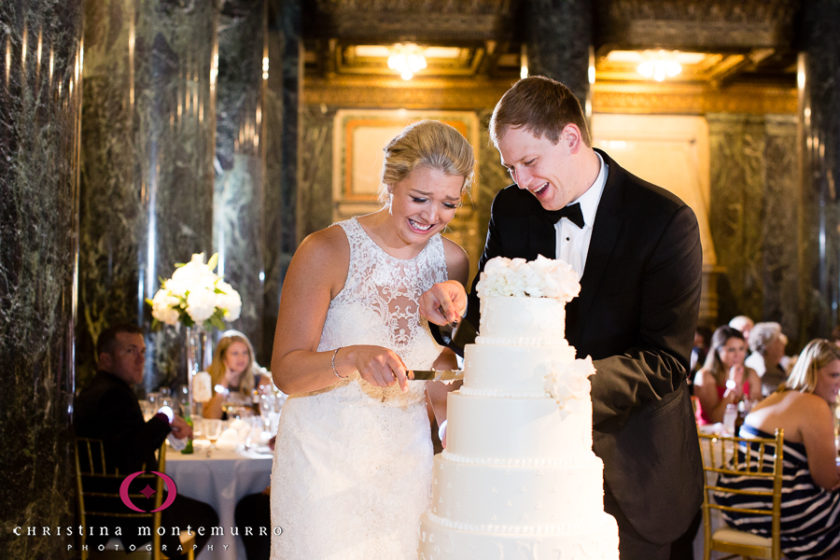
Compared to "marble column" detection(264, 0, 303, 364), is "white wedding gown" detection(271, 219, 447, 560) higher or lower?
lower

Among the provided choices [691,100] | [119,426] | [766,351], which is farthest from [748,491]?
[691,100]

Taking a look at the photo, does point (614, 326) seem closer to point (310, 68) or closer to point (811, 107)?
point (811, 107)

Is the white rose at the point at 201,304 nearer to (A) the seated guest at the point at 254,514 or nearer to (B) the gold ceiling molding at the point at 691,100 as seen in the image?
(A) the seated guest at the point at 254,514

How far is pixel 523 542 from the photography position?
6.75 feet

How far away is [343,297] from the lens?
10.0ft

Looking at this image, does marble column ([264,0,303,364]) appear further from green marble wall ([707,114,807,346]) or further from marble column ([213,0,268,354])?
green marble wall ([707,114,807,346])

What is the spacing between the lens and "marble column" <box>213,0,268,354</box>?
10156mm

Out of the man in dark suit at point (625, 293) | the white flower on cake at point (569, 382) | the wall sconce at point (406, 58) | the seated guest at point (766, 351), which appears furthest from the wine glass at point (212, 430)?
the wall sconce at point (406, 58)

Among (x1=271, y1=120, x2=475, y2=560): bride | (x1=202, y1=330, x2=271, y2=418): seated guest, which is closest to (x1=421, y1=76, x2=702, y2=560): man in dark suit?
(x1=271, y1=120, x2=475, y2=560): bride

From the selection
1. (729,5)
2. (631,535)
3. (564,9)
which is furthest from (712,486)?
(729,5)

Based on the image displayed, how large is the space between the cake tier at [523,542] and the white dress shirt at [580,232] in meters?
0.89

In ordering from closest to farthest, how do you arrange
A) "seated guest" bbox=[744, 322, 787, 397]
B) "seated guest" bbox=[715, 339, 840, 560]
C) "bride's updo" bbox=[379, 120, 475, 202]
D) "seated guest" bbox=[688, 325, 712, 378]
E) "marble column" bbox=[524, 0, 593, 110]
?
"bride's updo" bbox=[379, 120, 475, 202] → "seated guest" bbox=[715, 339, 840, 560] → "seated guest" bbox=[744, 322, 787, 397] → "seated guest" bbox=[688, 325, 712, 378] → "marble column" bbox=[524, 0, 593, 110]

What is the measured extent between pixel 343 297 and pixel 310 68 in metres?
13.1

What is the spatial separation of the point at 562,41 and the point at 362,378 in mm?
9353
